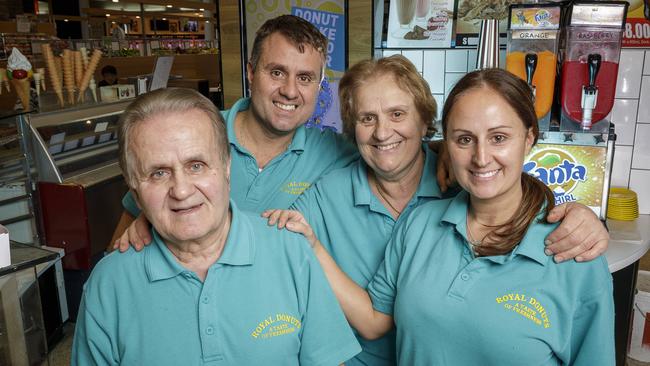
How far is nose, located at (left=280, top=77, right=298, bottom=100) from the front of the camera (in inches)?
80.4

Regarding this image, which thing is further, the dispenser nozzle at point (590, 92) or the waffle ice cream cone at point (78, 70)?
the waffle ice cream cone at point (78, 70)

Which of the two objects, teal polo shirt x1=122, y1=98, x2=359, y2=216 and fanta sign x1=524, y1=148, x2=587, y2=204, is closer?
teal polo shirt x1=122, y1=98, x2=359, y2=216

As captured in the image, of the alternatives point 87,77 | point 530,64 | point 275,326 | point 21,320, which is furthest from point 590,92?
point 87,77

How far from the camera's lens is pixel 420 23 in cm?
324

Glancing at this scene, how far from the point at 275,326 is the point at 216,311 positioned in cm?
16

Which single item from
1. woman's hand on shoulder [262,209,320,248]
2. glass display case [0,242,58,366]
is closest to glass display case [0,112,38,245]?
glass display case [0,242,58,366]

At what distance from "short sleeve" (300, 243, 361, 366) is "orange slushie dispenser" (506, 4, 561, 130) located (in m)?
1.39

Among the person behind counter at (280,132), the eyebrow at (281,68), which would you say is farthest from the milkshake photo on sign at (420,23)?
the eyebrow at (281,68)

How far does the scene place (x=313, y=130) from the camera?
229cm

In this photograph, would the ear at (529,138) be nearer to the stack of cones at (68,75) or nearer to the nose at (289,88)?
the nose at (289,88)

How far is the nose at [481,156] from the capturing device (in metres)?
1.44

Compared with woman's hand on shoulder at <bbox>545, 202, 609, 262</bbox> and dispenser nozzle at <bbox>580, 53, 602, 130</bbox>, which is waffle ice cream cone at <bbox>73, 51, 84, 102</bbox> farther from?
woman's hand on shoulder at <bbox>545, 202, 609, 262</bbox>

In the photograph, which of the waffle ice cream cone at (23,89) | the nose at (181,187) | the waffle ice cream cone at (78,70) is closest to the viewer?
the nose at (181,187)

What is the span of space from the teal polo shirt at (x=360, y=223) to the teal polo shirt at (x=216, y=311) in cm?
33
